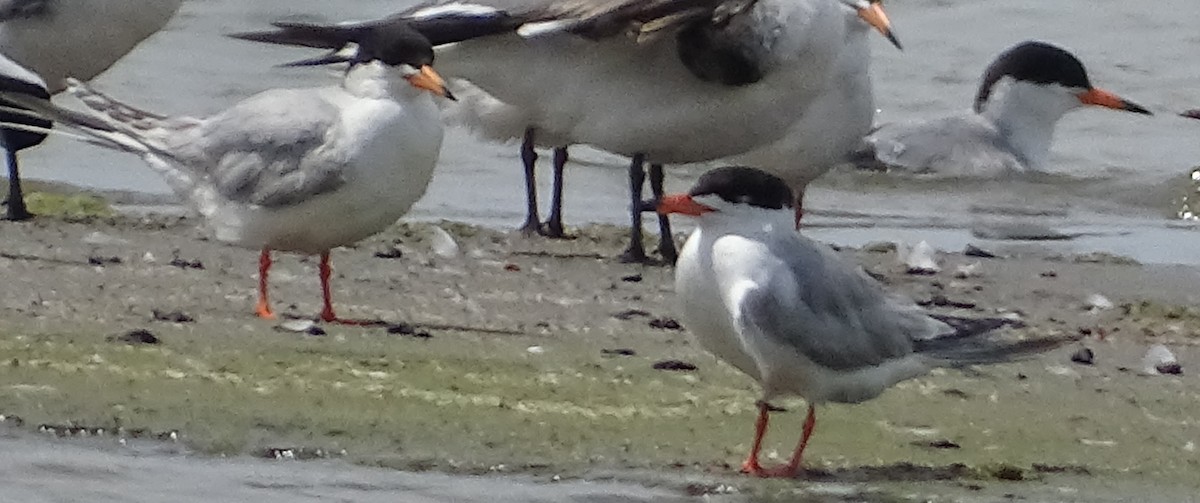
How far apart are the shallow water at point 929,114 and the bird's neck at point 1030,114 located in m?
0.21

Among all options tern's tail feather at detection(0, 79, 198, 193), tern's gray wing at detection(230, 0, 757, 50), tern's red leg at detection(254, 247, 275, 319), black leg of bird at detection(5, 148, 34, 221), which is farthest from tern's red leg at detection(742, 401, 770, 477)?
black leg of bird at detection(5, 148, 34, 221)

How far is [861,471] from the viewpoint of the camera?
18.0ft

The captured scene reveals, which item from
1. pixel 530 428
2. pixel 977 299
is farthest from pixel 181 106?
pixel 530 428

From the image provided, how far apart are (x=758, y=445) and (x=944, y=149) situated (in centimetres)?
714

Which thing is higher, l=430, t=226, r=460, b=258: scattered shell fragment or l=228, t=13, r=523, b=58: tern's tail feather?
l=228, t=13, r=523, b=58: tern's tail feather

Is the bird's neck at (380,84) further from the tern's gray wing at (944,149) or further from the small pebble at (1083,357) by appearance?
the tern's gray wing at (944,149)

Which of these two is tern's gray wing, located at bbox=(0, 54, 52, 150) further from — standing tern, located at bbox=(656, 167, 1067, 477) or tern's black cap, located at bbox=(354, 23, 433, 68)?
standing tern, located at bbox=(656, 167, 1067, 477)

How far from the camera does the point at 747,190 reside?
228 inches

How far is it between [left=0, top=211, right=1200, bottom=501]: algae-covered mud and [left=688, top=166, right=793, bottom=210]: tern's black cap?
0.55m

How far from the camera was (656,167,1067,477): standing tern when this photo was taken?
Answer: 18.1ft

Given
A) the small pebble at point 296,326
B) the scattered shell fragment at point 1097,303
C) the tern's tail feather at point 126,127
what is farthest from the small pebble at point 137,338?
the scattered shell fragment at point 1097,303

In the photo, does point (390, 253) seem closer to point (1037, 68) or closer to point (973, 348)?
point (973, 348)

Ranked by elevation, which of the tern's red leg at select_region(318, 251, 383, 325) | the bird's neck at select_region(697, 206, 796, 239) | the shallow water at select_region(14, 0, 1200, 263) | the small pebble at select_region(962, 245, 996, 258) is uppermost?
the bird's neck at select_region(697, 206, 796, 239)

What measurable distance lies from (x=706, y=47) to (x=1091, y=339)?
1.78 meters
